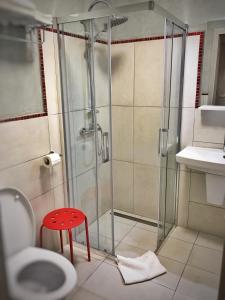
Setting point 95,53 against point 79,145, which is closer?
point 95,53

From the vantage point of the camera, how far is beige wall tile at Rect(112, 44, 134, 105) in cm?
250

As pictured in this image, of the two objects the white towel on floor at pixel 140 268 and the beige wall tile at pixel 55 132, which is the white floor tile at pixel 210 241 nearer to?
the white towel on floor at pixel 140 268

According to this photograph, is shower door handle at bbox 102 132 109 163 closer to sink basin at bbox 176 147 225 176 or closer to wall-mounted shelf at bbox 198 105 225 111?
sink basin at bbox 176 147 225 176

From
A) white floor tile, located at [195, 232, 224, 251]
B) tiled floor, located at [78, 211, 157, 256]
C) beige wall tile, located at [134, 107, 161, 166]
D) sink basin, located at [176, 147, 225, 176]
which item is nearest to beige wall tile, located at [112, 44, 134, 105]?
beige wall tile, located at [134, 107, 161, 166]

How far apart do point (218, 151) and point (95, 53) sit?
1.36 m

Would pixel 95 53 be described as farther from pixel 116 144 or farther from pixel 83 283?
pixel 83 283

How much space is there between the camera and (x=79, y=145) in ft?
7.48

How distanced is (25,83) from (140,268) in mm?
1643

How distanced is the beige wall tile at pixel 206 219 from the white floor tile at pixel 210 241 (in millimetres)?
48

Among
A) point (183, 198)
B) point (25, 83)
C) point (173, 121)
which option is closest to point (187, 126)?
point (173, 121)

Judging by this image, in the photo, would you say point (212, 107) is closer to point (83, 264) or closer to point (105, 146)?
point (105, 146)

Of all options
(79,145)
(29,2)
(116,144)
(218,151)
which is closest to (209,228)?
(218,151)

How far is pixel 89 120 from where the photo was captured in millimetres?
2236

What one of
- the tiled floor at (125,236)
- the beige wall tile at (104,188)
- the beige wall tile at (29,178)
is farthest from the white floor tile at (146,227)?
the beige wall tile at (29,178)
